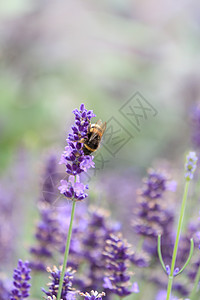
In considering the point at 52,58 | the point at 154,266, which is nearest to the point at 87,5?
the point at 52,58

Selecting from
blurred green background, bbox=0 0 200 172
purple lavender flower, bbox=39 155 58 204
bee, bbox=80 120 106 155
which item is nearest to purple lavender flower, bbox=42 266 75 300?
bee, bbox=80 120 106 155

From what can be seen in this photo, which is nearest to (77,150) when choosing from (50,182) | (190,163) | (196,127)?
(190,163)

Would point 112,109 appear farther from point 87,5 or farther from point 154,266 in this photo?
point 87,5

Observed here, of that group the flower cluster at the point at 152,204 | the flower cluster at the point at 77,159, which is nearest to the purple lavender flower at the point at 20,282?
the flower cluster at the point at 77,159

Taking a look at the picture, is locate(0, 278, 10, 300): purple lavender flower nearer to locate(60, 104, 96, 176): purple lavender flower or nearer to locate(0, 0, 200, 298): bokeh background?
locate(60, 104, 96, 176): purple lavender flower

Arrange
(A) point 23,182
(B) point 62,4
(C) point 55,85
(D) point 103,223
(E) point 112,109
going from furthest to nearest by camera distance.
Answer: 1. (B) point 62,4
2. (C) point 55,85
3. (E) point 112,109
4. (A) point 23,182
5. (D) point 103,223

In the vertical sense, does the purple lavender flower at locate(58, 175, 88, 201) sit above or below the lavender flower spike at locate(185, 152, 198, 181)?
above

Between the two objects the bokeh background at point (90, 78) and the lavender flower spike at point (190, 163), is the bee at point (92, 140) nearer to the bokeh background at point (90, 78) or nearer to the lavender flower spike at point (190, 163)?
the lavender flower spike at point (190, 163)
